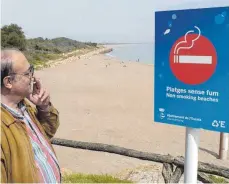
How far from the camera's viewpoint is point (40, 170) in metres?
2.03

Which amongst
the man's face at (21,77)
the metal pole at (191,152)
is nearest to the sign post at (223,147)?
the metal pole at (191,152)

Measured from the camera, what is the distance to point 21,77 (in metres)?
1.97

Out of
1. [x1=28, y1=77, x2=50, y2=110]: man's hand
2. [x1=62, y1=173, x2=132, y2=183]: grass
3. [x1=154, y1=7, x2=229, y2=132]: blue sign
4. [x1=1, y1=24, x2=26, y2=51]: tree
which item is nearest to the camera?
[x1=28, y1=77, x2=50, y2=110]: man's hand

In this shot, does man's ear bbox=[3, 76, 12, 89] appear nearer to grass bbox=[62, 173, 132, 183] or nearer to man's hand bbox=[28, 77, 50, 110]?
man's hand bbox=[28, 77, 50, 110]

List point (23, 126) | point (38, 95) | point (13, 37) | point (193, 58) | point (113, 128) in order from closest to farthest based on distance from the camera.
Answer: point (23, 126)
point (38, 95)
point (193, 58)
point (113, 128)
point (13, 37)

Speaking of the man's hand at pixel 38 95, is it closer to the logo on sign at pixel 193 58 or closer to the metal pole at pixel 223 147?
the logo on sign at pixel 193 58

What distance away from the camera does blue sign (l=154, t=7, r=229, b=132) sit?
99.4 inches

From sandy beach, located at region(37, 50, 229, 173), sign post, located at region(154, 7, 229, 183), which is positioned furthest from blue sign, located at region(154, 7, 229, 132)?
sandy beach, located at region(37, 50, 229, 173)

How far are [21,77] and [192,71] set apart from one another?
4.17 feet

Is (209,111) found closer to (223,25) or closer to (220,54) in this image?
(220,54)

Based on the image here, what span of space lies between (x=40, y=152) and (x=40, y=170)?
107 mm

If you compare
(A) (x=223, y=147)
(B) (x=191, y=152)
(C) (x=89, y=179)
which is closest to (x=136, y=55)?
(A) (x=223, y=147)

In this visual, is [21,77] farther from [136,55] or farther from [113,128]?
[136,55]

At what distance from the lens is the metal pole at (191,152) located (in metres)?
2.79
